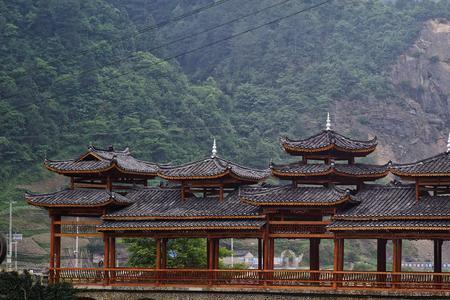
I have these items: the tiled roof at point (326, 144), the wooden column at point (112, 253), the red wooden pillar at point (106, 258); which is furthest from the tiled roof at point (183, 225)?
the tiled roof at point (326, 144)

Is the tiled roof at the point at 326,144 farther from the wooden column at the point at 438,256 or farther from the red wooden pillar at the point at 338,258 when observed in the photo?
the wooden column at the point at 438,256

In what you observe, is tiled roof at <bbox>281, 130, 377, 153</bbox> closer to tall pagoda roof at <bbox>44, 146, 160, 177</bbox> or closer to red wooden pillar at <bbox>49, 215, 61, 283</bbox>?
tall pagoda roof at <bbox>44, 146, 160, 177</bbox>

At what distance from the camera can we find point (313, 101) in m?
128

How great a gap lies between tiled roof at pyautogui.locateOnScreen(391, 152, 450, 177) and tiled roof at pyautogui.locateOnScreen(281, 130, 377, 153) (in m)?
2.77

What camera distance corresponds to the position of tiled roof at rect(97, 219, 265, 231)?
135 ft

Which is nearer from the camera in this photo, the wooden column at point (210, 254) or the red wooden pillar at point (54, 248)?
the wooden column at point (210, 254)

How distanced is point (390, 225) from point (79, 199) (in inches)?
519

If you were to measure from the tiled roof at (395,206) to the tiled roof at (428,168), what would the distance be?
114 cm

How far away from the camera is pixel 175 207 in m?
43.3

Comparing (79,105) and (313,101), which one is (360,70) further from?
(79,105)

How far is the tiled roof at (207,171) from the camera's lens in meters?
42.6

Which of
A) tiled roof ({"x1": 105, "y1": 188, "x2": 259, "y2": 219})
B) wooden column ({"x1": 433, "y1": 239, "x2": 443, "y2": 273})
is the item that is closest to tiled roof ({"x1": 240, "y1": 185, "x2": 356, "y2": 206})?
tiled roof ({"x1": 105, "y1": 188, "x2": 259, "y2": 219})

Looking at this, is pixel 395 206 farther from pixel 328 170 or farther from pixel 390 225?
pixel 328 170

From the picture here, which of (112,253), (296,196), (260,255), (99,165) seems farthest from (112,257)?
(296,196)
